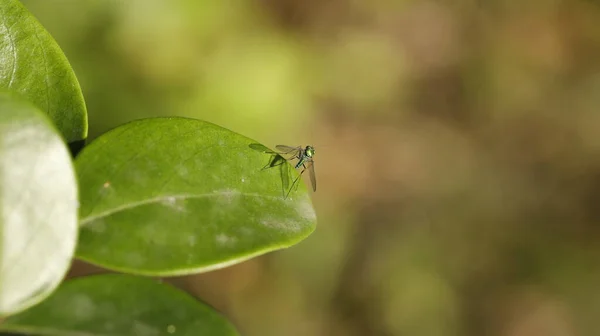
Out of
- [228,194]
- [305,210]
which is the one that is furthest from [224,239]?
[305,210]

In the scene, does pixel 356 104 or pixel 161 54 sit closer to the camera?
pixel 161 54

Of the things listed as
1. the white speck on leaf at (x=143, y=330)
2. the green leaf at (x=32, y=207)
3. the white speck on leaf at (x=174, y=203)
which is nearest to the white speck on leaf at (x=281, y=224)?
the white speck on leaf at (x=174, y=203)

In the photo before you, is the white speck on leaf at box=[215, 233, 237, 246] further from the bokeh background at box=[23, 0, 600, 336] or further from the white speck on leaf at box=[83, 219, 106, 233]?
the bokeh background at box=[23, 0, 600, 336]

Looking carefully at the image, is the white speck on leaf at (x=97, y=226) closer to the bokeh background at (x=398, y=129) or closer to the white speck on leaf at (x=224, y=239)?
the white speck on leaf at (x=224, y=239)

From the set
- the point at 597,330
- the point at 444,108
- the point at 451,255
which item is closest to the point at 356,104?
the point at 444,108

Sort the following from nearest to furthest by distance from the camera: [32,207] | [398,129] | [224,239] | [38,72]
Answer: [32,207] < [224,239] < [38,72] < [398,129]

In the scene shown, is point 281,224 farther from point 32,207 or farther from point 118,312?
point 32,207

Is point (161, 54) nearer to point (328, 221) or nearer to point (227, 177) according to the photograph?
point (328, 221)
